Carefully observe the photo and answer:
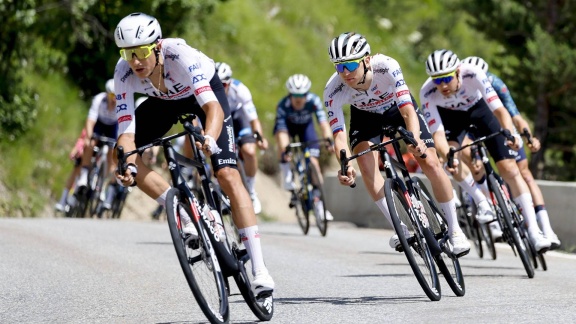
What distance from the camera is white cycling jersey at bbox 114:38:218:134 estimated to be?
309 inches

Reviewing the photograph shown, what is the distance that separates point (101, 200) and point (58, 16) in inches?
276

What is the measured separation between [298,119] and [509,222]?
19.8ft

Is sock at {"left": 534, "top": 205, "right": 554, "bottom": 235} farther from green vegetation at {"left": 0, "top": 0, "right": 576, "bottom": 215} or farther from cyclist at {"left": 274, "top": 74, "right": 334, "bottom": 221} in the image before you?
green vegetation at {"left": 0, "top": 0, "right": 576, "bottom": 215}

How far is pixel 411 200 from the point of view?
30.2ft

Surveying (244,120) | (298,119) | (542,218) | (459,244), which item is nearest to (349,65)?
(459,244)

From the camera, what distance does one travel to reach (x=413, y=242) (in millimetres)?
9141

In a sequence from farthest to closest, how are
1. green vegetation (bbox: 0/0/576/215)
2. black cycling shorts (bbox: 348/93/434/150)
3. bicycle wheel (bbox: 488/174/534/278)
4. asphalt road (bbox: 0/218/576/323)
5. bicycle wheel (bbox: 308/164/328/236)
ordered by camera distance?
1. green vegetation (bbox: 0/0/576/215)
2. bicycle wheel (bbox: 308/164/328/236)
3. bicycle wheel (bbox: 488/174/534/278)
4. black cycling shorts (bbox: 348/93/434/150)
5. asphalt road (bbox: 0/218/576/323)

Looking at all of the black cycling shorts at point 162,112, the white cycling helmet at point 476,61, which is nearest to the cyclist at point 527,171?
the white cycling helmet at point 476,61

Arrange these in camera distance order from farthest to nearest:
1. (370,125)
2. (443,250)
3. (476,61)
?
1. (476,61)
2. (370,125)
3. (443,250)

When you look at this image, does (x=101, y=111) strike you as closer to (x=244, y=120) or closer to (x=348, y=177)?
(x=244, y=120)

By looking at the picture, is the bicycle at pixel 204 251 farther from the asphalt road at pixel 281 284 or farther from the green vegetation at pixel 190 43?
the green vegetation at pixel 190 43

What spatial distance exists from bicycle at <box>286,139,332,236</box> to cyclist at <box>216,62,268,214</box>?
107cm

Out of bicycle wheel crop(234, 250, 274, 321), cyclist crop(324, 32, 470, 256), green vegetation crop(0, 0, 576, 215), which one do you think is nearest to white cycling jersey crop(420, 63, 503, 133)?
cyclist crop(324, 32, 470, 256)

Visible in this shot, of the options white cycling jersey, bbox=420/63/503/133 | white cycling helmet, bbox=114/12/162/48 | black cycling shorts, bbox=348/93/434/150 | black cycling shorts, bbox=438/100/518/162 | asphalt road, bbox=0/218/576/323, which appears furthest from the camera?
black cycling shorts, bbox=438/100/518/162
